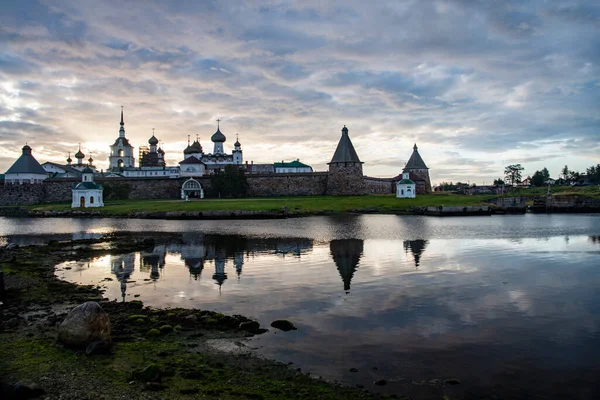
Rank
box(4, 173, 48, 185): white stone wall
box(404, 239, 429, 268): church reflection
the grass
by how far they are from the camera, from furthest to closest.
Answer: box(4, 173, 48, 185): white stone wall → the grass → box(404, 239, 429, 268): church reflection

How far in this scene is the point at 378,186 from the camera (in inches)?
3137

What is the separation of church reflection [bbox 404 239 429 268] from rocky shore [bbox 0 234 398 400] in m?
11.0

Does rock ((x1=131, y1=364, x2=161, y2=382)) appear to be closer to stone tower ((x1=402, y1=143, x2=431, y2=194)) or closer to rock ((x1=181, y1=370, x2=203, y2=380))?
rock ((x1=181, y1=370, x2=203, y2=380))

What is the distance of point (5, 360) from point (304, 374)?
5.24m

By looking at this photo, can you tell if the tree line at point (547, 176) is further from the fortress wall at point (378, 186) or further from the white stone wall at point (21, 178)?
the white stone wall at point (21, 178)

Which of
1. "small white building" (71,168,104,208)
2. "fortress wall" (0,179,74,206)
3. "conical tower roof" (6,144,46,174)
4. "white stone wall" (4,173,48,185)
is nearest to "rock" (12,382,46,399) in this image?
"small white building" (71,168,104,208)

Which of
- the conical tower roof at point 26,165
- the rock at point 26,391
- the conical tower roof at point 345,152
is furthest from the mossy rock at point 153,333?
the conical tower roof at point 26,165

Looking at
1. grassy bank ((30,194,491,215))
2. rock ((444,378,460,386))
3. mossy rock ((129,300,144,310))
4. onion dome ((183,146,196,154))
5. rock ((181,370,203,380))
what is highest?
onion dome ((183,146,196,154))

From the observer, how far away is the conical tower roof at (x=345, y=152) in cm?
7144

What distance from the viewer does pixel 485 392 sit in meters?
7.16

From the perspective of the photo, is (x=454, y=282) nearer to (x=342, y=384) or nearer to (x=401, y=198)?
(x=342, y=384)

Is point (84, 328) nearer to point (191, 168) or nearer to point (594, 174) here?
point (191, 168)

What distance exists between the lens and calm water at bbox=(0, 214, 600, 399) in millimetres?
8000

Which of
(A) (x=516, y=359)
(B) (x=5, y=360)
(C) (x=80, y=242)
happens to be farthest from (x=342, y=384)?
(C) (x=80, y=242)
